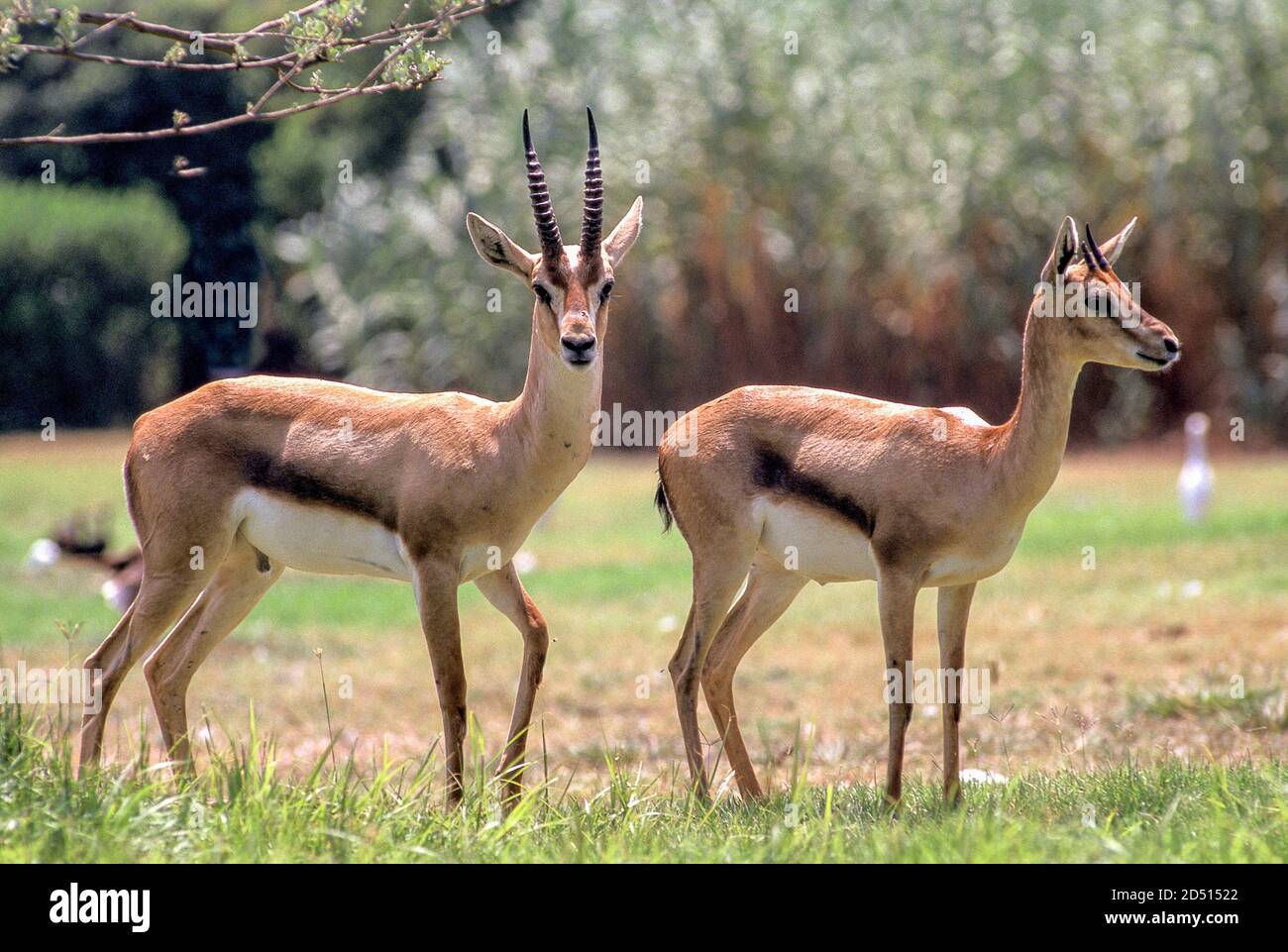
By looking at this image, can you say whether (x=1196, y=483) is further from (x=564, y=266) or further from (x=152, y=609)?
(x=152, y=609)

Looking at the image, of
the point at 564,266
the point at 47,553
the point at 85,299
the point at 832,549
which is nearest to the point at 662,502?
the point at 832,549

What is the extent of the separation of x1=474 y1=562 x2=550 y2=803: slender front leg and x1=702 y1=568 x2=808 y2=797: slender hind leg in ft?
2.23

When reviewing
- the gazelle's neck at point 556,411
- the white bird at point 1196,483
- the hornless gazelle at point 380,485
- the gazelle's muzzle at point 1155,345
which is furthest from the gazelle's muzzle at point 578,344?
the white bird at point 1196,483

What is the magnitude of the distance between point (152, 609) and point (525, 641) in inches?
55.8

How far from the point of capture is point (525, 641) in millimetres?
6254

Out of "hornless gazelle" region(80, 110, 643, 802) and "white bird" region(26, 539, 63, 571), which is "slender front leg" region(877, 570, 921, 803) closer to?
"hornless gazelle" region(80, 110, 643, 802)

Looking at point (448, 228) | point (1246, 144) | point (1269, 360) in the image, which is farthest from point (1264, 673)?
point (448, 228)

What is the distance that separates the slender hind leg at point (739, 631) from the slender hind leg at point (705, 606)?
108mm

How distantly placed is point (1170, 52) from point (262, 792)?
1877 cm

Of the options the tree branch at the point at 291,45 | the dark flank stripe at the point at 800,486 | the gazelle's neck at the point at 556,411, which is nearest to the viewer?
the tree branch at the point at 291,45

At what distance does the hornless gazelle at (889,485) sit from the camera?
5.94 meters

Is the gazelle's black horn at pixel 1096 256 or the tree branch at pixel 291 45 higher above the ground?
the tree branch at pixel 291 45

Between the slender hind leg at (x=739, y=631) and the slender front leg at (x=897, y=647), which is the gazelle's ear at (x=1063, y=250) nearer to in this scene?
the slender front leg at (x=897, y=647)

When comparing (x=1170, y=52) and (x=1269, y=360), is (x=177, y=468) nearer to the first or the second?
(x=1269, y=360)
